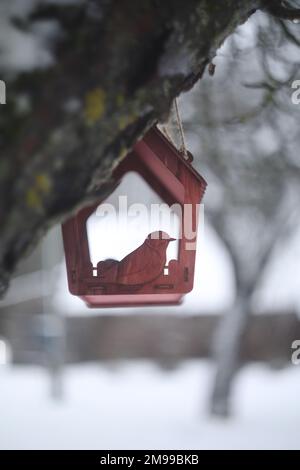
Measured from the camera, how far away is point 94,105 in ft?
2.40

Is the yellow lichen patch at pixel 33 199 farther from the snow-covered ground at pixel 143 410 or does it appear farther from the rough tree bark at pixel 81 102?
the snow-covered ground at pixel 143 410

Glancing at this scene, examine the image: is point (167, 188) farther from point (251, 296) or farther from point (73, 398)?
point (73, 398)

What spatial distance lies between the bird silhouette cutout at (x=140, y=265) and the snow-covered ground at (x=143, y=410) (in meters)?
4.32

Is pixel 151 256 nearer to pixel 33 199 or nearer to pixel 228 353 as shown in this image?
pixel 33 199

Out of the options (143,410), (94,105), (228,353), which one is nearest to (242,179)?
(228,353)

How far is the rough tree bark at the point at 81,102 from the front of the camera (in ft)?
2.26

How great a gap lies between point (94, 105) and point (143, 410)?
6.43 meters

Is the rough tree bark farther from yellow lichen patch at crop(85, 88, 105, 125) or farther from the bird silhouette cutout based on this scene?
the bird silhouette cutout

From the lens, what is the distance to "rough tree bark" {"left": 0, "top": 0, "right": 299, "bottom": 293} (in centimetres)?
69

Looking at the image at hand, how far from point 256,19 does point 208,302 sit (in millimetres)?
6308

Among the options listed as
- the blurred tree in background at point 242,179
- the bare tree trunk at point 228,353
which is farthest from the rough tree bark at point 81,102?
the bare tree trunk at point 228,353

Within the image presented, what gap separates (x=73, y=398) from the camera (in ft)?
24.0

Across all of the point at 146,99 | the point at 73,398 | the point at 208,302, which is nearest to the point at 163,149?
the point at 146,99

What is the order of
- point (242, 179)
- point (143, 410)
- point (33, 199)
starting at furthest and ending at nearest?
point (143, 410) < point (242, 179) < point (33, 199)
